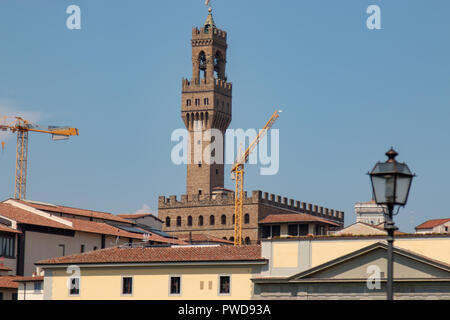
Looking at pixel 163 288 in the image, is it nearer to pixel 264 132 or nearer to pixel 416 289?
pixel 416 289

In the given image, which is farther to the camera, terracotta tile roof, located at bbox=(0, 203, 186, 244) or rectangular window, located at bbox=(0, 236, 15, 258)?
terracotta tile roof, located at bbox=(0, 203, 186, 244)

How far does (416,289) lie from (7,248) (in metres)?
40.9

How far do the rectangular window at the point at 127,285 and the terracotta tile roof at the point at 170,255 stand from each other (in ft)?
3.63

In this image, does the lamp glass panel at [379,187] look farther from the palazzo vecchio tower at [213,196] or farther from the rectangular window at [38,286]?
the palazzo vecchio tower at [213,196]

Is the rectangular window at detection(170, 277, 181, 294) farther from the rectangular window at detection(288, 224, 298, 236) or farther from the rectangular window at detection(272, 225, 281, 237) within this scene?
the rectangular window at detection(272, 225, 281, 237)

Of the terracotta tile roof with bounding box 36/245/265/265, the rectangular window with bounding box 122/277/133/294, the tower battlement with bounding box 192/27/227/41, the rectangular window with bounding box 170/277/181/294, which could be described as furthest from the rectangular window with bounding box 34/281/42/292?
the tower battlement with bounding box 192/27/227/41

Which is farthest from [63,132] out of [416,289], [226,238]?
[416,289]

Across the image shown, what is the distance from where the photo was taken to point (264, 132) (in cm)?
16800

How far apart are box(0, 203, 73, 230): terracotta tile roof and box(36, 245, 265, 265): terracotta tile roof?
2362cm

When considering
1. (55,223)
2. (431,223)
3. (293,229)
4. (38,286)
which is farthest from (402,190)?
(293,229)

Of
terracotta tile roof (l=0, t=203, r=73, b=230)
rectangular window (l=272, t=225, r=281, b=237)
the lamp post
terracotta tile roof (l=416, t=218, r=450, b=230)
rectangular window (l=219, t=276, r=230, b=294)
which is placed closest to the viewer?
the lamp post

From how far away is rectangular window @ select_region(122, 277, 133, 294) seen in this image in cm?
6003

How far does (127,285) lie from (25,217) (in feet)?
97.0

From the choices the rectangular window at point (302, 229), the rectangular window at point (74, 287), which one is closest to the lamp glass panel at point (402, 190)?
the rectangular window at point (74, 287)
